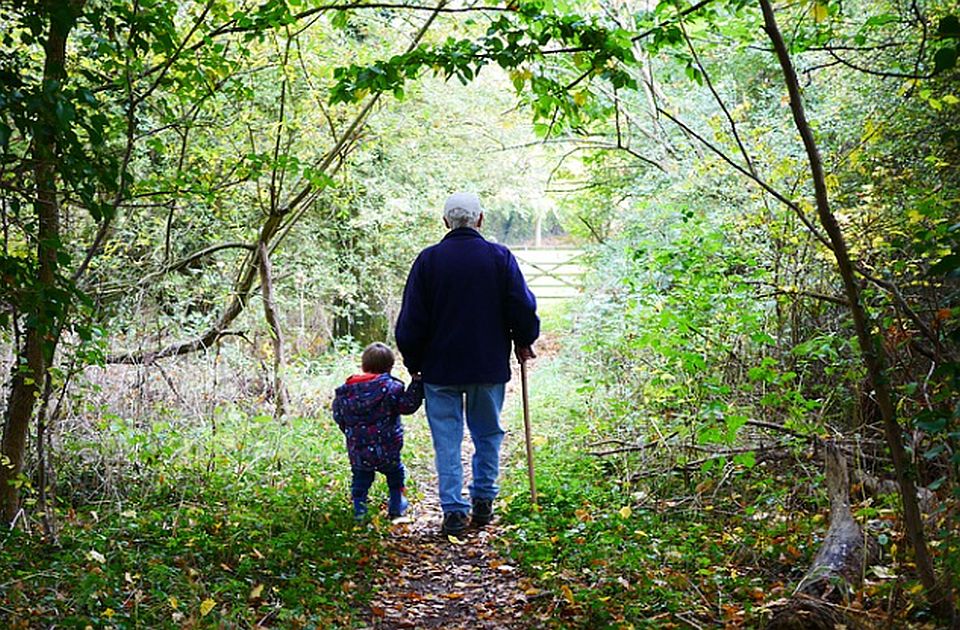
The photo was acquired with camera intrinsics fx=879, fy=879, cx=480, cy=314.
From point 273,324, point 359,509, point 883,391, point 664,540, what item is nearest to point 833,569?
point 883,391

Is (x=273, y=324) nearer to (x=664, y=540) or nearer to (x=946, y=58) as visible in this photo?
(x=664, y=540)

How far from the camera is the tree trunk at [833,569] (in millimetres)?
3564

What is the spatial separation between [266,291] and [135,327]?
1579 mm

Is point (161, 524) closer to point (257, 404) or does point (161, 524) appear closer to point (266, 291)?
point (257, 404)

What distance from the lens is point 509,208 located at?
62.0 ft

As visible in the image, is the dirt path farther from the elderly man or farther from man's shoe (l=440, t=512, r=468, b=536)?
the elderly man

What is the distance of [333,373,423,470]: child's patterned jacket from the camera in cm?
608

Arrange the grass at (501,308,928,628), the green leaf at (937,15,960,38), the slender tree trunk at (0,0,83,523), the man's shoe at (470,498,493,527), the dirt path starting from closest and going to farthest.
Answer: the green leaf at (937,15,960,38) → the slender tree trunk at (0,0,83,523) → the grass at (501,308,928,628) → the dirt path → the man's shoe at (470,498,493,527)

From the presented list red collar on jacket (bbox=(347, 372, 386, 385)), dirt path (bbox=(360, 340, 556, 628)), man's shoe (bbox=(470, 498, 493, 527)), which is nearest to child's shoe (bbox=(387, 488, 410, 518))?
dirt path (bbox=(360, 340, 556, 628))

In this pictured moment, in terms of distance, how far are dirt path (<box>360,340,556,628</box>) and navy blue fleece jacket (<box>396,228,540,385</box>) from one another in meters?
1.09

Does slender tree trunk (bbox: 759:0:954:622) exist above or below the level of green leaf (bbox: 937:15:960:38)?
below

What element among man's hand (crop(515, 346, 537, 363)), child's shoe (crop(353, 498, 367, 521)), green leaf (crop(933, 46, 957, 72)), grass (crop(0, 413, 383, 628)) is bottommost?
child's shoe (crop(353, 498, 367, 521))

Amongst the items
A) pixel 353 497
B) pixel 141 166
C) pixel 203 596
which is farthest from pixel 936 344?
pixel 141 166

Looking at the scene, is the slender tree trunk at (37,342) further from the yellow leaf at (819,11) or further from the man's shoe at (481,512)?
the yellow leaf at (819,11)
